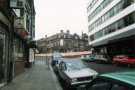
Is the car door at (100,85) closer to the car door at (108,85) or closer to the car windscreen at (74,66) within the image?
the car door at (108,85)

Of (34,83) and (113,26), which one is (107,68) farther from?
(113,26)

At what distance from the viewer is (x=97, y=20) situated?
7406 centimetres

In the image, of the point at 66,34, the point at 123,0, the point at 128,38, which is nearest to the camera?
the point at 128,38

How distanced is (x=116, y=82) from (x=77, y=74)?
32.9ft

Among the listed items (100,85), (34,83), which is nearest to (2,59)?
(34,83)

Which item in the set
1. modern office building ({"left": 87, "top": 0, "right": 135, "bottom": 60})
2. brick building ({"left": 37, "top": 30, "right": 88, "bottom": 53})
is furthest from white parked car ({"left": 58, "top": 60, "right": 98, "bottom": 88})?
brick building ({"left": 37, "top": 30, "right": 88, "bottom": 53})

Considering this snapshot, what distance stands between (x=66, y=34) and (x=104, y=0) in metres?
72.1

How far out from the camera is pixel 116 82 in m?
4.25

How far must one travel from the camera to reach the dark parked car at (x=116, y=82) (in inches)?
154

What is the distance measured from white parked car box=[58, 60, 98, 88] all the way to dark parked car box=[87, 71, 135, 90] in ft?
27.5

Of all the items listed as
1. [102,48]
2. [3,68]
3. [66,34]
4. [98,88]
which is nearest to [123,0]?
[102,48]

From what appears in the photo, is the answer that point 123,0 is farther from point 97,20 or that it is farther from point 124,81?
point 124,81

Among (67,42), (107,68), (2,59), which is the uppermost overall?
(67,42)

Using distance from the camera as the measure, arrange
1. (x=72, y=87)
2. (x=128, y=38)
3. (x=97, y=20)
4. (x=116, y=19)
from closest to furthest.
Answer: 1. (x=72, y=87)
2. (x=128, y=38)
3. (x=116, y=19)
4. (x=97, y=20)
